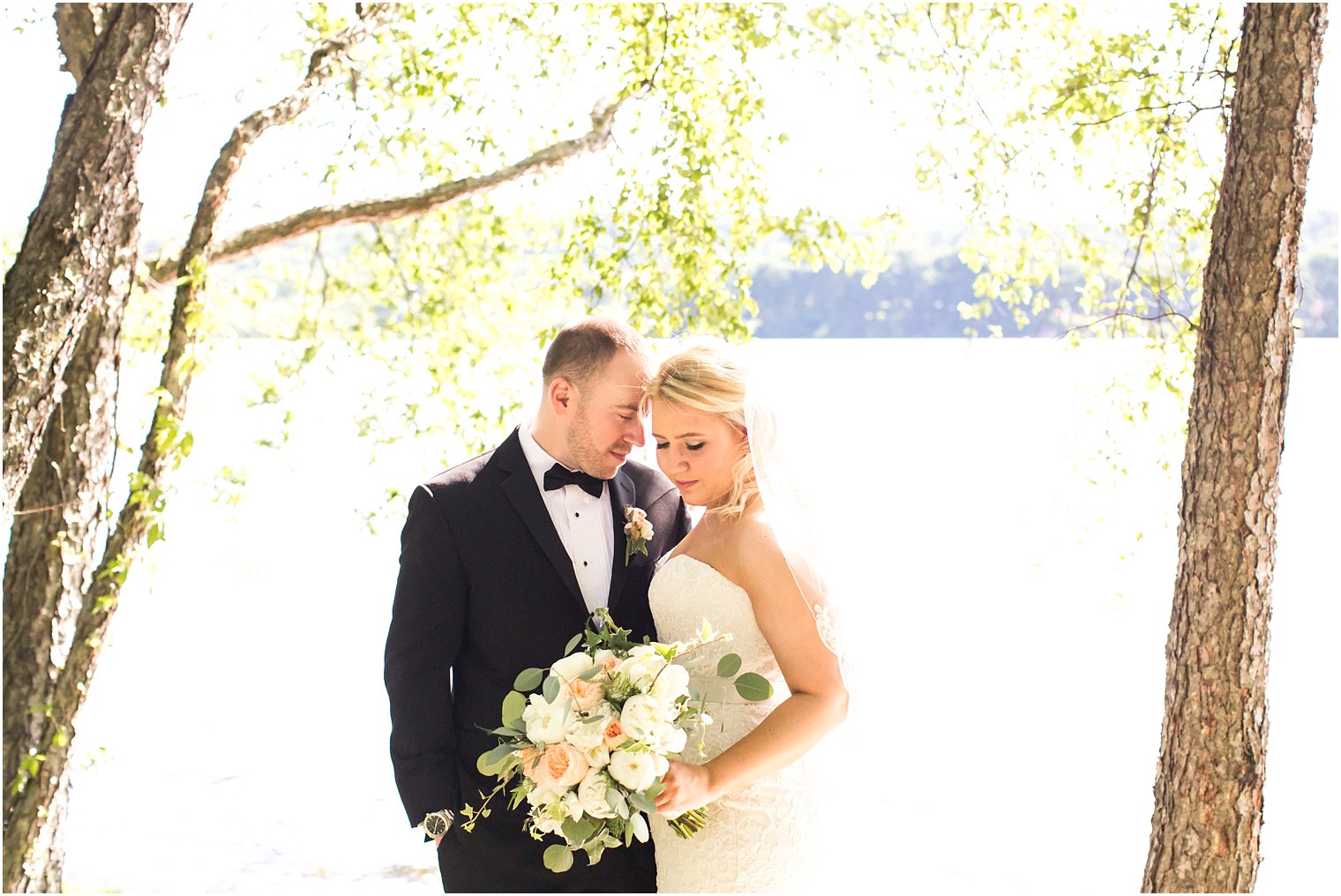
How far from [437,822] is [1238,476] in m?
2.37

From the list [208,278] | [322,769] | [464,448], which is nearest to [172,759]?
[322,769]

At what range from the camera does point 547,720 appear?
209 cm

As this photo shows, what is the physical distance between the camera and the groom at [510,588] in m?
2.44

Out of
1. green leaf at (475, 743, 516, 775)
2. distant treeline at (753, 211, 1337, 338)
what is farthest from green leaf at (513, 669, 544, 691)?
distant treeline at (753, 211, 1337, 338)

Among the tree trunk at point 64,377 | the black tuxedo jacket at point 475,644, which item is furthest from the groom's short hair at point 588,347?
the tree trunk at point 64,377

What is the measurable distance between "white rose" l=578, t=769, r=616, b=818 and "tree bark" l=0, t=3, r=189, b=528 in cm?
212

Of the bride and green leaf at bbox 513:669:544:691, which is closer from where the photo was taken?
green leaf at bbox 513:669:544:691

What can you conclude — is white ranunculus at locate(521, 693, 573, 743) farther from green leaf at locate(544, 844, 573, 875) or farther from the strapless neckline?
the strapless neckline

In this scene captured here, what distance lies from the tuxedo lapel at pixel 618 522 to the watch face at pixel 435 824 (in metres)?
0.57

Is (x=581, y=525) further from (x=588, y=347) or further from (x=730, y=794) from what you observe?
(x=730, y=794)

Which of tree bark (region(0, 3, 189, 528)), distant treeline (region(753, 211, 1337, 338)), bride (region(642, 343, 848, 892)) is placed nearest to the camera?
bride (region(642, 343, 848, 892))

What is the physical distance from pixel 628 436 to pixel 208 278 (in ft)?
7.80

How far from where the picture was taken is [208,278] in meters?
4.27

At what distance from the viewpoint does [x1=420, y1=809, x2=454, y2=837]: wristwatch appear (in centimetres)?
240
